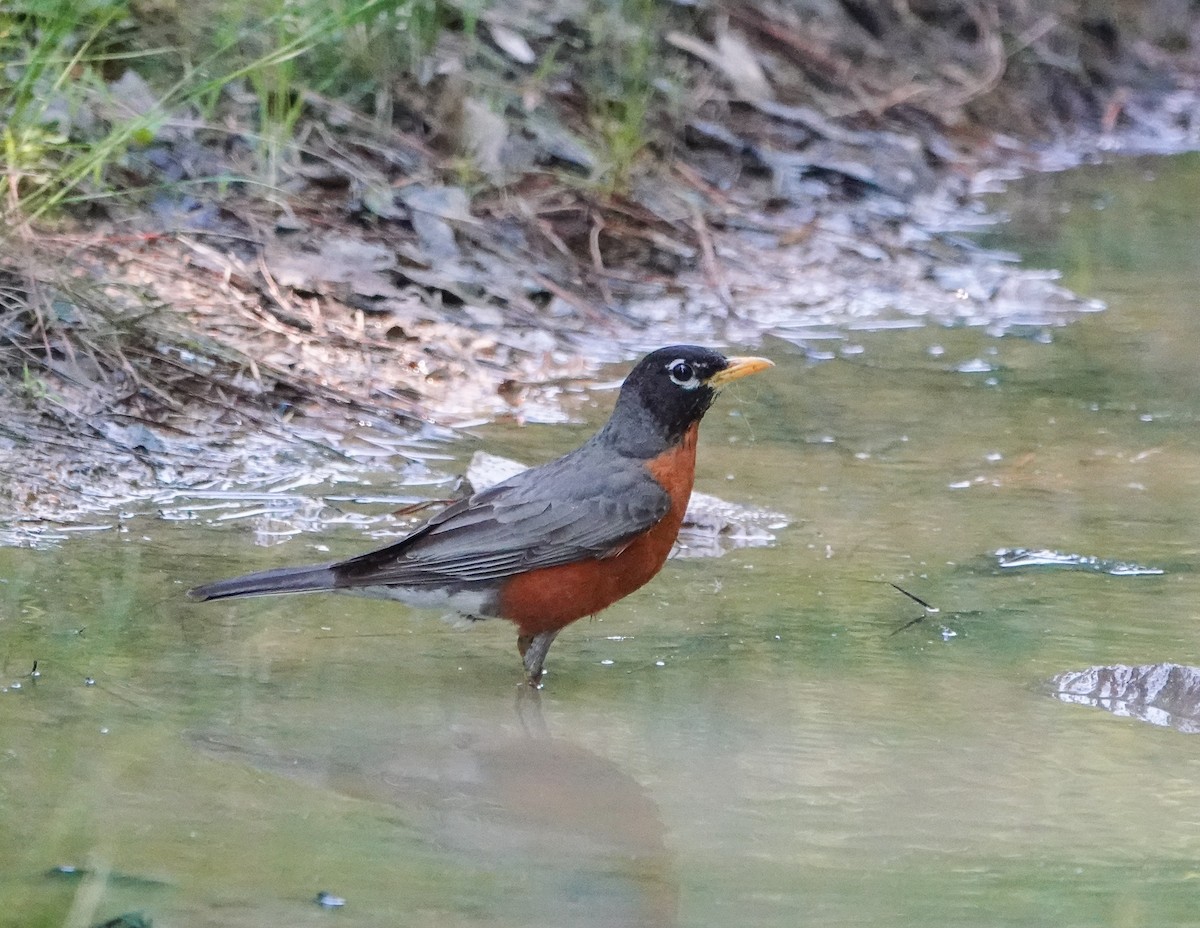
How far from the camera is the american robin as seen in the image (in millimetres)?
3617

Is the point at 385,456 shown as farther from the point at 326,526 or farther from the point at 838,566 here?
the point at 838,566

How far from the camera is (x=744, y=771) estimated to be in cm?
296

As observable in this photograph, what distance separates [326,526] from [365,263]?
1.90m

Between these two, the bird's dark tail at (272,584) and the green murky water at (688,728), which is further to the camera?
the bird's dark tail at (272,584)

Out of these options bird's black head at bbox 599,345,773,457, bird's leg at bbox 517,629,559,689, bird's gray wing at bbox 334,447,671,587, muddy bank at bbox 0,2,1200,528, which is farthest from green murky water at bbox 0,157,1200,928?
muddy bank at bbox 0,2,1200,528

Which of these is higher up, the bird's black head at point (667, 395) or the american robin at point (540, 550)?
the bird's black head at point (667, 395)

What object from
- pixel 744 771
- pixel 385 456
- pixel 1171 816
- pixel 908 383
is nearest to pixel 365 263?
pixel 385 456

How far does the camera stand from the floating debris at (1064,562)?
3.98 m

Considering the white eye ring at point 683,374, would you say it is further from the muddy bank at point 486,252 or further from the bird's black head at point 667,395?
the muddy bank at point 486,252

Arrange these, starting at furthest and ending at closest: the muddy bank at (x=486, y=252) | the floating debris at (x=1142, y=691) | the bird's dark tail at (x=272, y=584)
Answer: the muddy bank at (x=486, y=252) → the bird's dark tail at (x=272, y=584) → the floating debris at (x=1142, y=691)

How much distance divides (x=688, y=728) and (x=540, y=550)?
0.76 m

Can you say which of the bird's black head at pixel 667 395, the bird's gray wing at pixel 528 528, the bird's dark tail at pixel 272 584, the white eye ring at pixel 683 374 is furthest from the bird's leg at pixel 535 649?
the white eye ring at pixel 683 374

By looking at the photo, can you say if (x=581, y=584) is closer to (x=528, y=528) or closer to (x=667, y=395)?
(x=528, y=528)

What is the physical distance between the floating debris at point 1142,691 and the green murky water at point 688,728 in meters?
0.05
